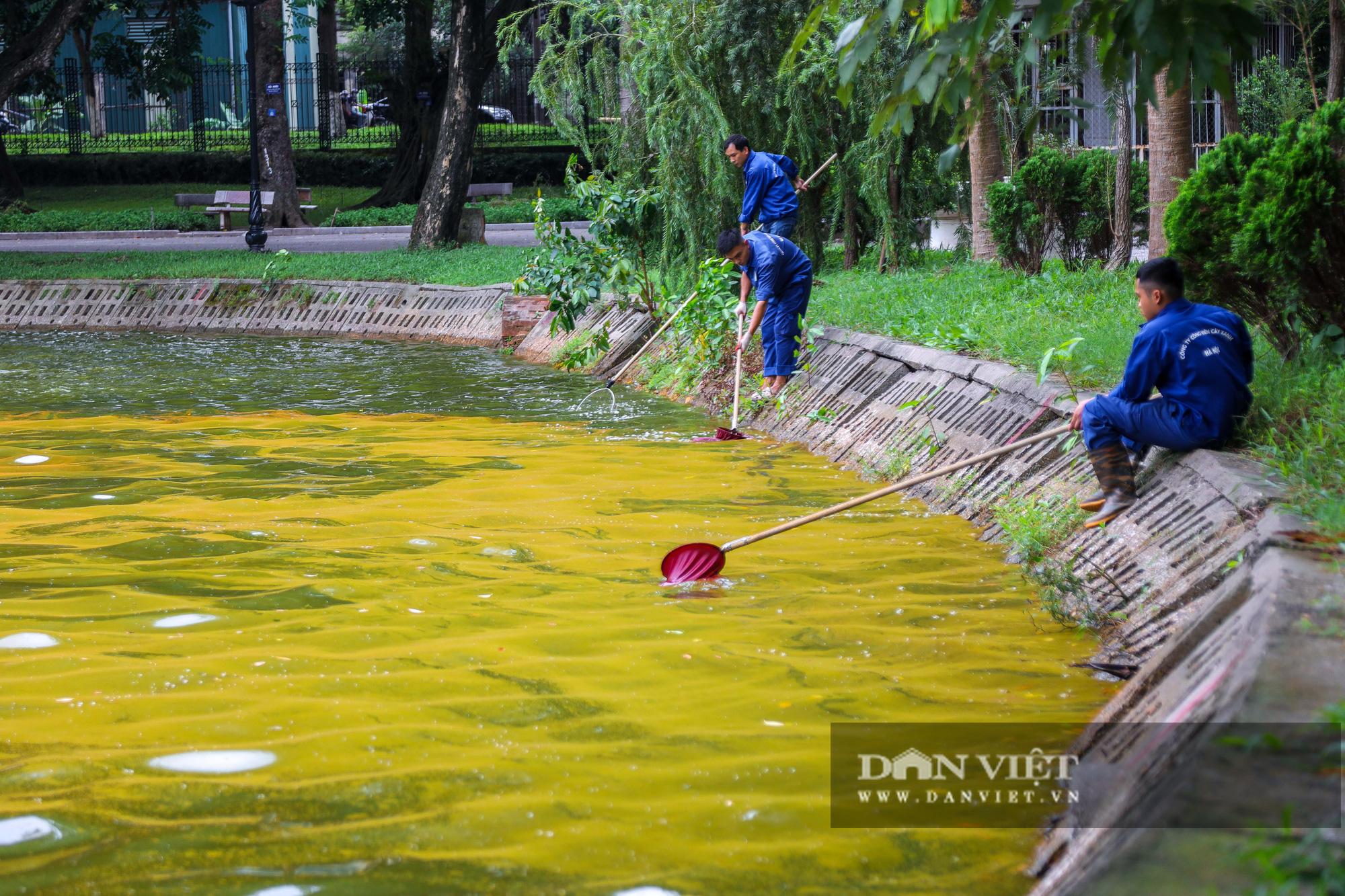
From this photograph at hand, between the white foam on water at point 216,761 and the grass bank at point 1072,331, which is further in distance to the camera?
the grass bank at point 1072,331

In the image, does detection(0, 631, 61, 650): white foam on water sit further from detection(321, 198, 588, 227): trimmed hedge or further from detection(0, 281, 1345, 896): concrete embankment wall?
detection(321, 198, 588, 227): trimmed hedge

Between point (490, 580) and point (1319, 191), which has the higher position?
point (1319, 191)

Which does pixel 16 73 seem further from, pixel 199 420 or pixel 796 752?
pixel 796 752

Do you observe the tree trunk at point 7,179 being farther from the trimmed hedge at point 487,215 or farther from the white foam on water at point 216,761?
the white foam on water at point 216,761

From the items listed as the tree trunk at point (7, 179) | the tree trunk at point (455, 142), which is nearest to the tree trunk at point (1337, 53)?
the tree trunk at point (455, 142)

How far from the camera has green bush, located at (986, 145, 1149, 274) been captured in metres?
10.8

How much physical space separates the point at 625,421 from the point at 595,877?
7.12m

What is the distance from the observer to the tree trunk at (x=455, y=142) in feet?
67.2

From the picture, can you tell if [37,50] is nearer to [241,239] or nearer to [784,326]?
[241,239]

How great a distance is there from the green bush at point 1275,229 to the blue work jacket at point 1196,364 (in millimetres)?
729

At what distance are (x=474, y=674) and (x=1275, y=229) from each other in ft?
13.2

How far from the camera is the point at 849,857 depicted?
2984mm

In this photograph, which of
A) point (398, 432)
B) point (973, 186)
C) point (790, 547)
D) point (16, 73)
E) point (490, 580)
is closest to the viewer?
point (490, 580)

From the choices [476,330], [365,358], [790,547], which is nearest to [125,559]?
[790,547]
